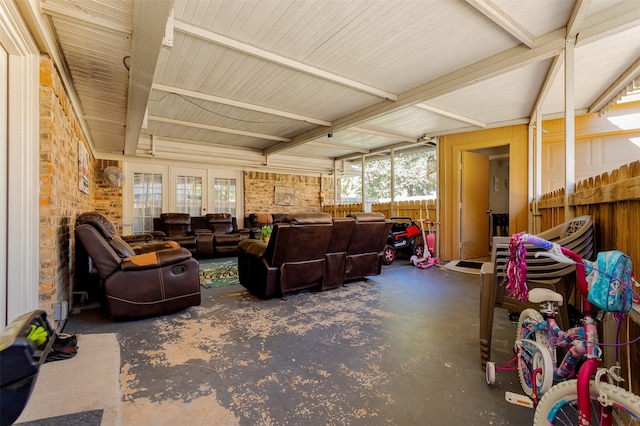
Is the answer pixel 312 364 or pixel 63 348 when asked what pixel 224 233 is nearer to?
pixel 63 348

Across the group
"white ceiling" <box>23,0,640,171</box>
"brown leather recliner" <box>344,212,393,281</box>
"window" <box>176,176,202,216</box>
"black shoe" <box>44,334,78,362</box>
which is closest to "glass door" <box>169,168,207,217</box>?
"window" <box>176,176,202,216</box>

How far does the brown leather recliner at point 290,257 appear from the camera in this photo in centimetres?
313

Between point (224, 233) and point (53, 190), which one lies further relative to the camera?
point (224, 233)

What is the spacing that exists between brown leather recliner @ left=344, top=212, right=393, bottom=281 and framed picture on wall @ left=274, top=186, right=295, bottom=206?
5.12 m

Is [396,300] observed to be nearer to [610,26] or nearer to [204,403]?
[204,403]

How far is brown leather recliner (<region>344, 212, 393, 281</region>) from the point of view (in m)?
3.78

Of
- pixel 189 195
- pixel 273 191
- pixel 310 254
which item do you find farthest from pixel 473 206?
pixel 189 195

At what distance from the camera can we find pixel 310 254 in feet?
11.1

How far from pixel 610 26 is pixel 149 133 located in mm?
7319

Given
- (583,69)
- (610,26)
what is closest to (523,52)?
(610,26)

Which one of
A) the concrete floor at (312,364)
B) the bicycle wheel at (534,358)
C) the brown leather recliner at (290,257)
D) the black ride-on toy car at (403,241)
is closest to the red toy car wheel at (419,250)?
the black ride-on toy car at (403,241)

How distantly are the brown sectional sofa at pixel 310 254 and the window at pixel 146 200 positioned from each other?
14.6ft

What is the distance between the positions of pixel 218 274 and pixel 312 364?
3.19 metres

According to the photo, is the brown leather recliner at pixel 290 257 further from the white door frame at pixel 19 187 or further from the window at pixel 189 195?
the window at pixel 189 195
